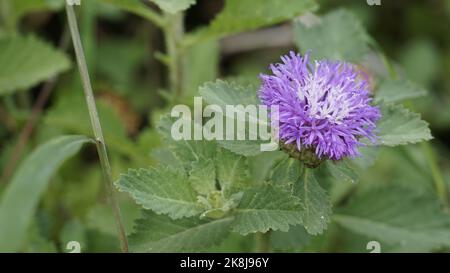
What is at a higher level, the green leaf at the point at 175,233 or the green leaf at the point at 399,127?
the green leaf at the point at 399,127

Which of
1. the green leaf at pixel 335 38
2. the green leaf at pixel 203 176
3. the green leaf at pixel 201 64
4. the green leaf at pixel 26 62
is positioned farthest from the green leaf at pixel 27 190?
the green leaf at pixel 201 64

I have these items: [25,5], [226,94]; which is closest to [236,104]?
[226,94]

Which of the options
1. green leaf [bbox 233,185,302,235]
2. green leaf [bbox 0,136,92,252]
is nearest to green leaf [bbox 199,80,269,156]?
green leaf [bbox 233,185,302,235]

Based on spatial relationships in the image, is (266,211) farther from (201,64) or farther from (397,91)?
(201,64)

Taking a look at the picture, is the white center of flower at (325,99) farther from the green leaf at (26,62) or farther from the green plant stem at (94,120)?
the green leaf at (26,62)
